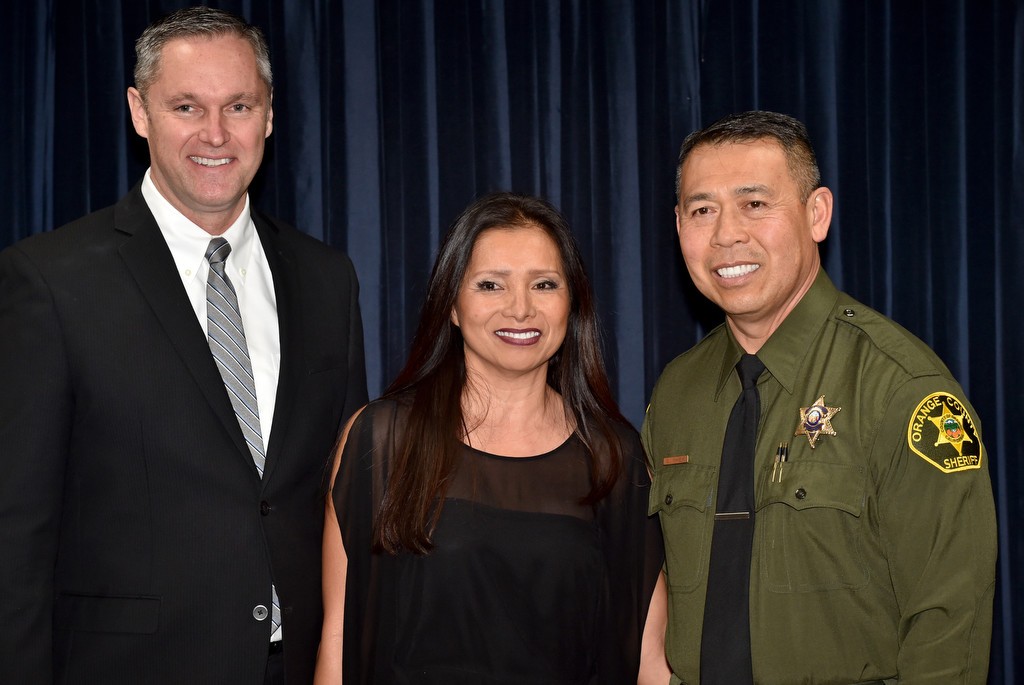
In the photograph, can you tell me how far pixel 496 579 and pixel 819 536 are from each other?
0.66m

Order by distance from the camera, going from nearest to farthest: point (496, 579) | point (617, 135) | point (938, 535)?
1. point (938, 535)
2. point (496, 579)
3. point (617, 135)

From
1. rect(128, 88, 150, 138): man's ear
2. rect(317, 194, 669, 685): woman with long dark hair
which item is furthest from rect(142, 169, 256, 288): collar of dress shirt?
rect(317, 194, 669, 685): woman with long dark hair

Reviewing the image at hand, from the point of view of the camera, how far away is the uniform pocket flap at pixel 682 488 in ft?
7.04

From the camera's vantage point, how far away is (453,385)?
2.32 m

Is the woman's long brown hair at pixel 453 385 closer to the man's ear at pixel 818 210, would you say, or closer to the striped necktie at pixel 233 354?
the striped necktie at pixel 233 354

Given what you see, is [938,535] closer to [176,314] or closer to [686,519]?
[686,519]

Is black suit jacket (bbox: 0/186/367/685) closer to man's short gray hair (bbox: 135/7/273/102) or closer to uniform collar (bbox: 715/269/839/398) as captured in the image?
man's short gray hair (bbox: 135/7/273/102)

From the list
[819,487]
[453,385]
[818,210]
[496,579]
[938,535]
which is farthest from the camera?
[453,385]

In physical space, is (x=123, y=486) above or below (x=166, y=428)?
below

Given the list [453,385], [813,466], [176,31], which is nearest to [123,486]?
[453,385]

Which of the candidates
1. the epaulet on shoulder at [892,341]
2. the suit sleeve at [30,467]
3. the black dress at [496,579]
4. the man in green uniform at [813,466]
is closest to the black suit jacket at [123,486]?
the suit sleeve at [30,467]

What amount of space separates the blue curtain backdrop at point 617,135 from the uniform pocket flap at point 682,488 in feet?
3.81

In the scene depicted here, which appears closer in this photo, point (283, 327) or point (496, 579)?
point (496, 579)

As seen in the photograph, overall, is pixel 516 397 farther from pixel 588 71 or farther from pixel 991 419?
pixel 991 419
